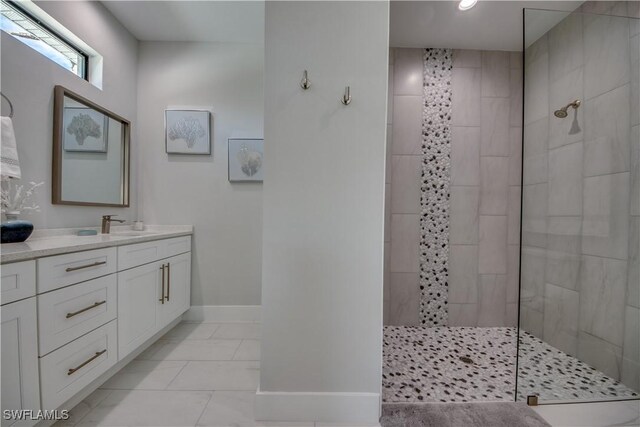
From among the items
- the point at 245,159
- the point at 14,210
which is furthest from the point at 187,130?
the point at 14,210

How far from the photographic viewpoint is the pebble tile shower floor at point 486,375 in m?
1.50

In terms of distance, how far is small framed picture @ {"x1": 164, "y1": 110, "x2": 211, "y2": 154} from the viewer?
8.09ft

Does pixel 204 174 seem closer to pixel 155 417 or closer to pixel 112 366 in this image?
pixel 112 366

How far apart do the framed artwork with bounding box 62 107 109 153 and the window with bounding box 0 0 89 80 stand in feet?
1.02

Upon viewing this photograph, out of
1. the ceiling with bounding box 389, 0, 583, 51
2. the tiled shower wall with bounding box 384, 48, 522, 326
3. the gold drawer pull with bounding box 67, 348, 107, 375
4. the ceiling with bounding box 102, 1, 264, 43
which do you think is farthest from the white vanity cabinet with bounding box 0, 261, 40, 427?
the ceiling with bounding box 389, 0, 583, 51

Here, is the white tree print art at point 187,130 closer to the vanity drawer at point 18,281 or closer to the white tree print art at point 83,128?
the white tree print art at point 83,128

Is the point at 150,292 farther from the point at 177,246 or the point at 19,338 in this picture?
the point at 19,338

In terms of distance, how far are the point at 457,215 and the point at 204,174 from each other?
244 centimetres

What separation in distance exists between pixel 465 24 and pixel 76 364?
3392 mm

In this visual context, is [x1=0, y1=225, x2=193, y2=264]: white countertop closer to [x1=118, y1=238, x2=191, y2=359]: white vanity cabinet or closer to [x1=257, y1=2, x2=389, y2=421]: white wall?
[x1=118, y1=238, x2=191, y2=359]: white vanity cabinet

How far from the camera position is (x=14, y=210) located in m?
1.42

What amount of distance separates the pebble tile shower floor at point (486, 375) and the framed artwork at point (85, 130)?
8.79 ft

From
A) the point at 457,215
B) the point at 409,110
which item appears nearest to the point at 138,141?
the point at 409,110

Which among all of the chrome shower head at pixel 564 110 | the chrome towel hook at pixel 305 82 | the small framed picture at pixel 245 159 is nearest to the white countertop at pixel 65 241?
the small framed picture at pixel 245 159
